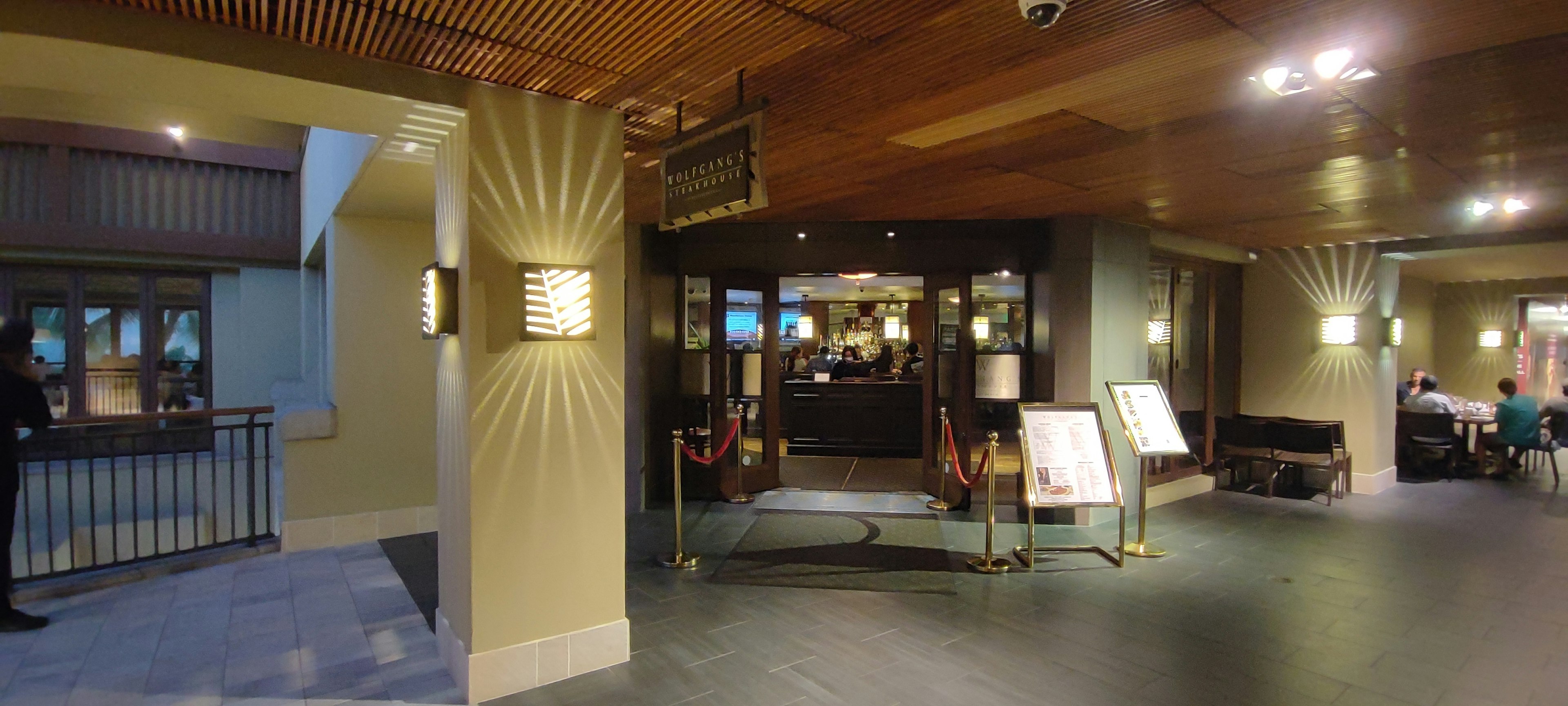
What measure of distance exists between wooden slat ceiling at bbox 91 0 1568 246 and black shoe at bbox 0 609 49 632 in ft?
11.2

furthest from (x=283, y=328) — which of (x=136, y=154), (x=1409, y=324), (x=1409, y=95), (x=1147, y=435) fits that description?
(x=1409, y=324)

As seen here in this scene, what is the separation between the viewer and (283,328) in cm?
771

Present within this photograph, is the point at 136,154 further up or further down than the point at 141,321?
further up

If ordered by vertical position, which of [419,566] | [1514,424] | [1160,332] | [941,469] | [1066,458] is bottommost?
[419,566]

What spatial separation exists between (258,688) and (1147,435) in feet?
18.0

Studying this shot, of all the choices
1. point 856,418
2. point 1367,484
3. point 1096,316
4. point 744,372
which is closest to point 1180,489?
point 1367,484

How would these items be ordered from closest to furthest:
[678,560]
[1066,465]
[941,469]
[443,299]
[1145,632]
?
[443,299], [1145,632], [678,560], [1066,465], [941,469]

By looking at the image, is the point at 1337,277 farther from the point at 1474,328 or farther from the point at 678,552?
the point at 678,552

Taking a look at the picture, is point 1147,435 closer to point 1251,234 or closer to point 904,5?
point 1251,234

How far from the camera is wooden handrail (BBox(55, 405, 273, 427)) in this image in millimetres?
4453

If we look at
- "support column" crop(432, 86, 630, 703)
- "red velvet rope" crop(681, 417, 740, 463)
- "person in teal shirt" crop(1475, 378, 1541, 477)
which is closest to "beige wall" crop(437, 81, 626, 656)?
"support column" crop(432, 86, 630, 703)

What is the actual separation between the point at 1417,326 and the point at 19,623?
1590 centimetres

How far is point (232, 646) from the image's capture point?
11.7 ft

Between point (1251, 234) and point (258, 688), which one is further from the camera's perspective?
point (1251, 234)
